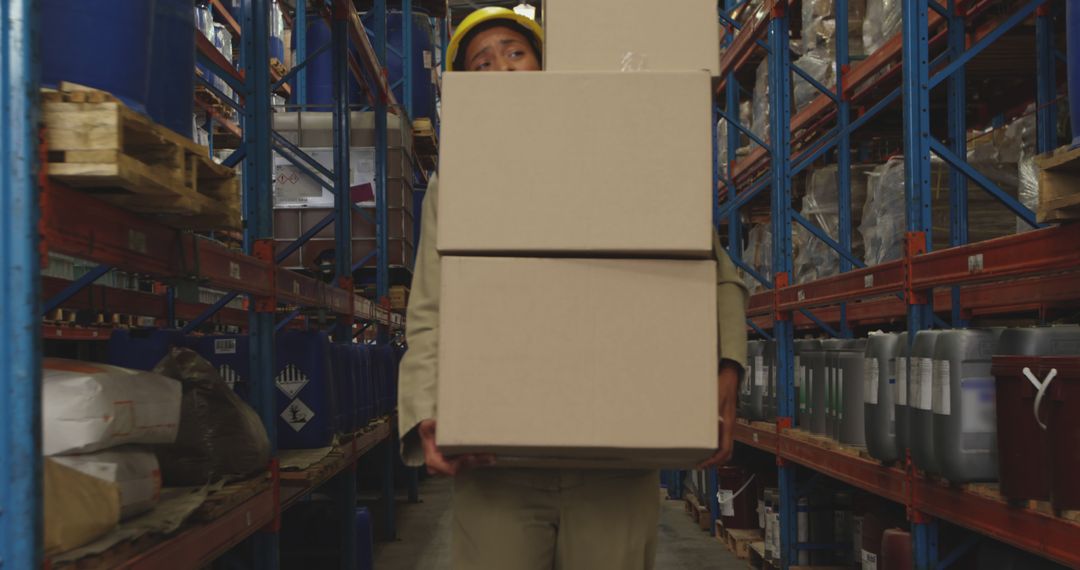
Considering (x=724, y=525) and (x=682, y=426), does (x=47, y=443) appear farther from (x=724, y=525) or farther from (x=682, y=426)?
(x=724, y=525)

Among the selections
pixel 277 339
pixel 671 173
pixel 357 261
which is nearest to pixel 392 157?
pixel 357 261

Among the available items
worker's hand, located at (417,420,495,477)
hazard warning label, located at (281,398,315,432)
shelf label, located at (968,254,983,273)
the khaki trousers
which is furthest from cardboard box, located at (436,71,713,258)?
hazard warning label, located at (281,398,315,432)

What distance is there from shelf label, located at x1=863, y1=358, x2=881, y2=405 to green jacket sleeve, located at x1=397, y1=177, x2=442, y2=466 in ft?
8.57

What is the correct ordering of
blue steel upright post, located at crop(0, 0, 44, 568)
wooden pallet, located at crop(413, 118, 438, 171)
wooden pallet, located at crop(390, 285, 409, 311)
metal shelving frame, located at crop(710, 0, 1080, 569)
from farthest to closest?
wooden pallet, located at crop(413, 118, 438, 171)
wooden pallet, located at crop(390, 285, 409, 311)
metal shelving frame, located at crop(710, 0, 1080, 569)
blue steel upright post, located at crop(0, 0, 44, 568)

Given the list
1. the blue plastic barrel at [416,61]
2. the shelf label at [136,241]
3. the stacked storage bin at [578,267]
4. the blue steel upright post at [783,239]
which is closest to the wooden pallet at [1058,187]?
the stacked storage bin at [578,267]

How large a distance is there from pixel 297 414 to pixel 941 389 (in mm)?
3093

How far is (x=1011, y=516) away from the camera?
2910 millimetres

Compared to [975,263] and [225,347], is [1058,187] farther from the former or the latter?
[225,347]

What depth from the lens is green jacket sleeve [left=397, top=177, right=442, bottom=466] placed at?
2049mm

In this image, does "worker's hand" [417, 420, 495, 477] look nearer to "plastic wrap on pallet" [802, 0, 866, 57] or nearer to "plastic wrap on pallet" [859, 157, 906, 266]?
"plastic wrap on pallet" [859, 157, 906, 266]

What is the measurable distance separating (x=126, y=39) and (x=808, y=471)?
550cm

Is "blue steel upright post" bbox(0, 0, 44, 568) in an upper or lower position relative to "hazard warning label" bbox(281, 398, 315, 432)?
upper

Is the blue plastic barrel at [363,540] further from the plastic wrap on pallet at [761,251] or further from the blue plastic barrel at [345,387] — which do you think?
the plastic wrap on pallet at [761,251]

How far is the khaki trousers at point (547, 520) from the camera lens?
6.77 feet
